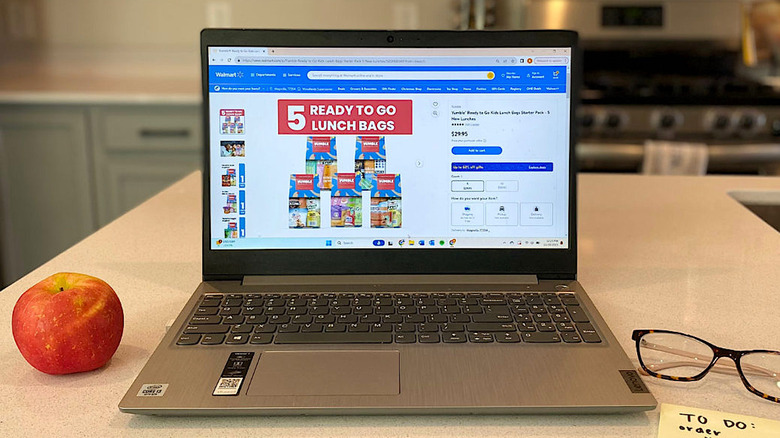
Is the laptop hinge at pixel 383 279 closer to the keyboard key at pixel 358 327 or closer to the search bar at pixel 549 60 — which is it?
the keyboard key at pixel 358 327

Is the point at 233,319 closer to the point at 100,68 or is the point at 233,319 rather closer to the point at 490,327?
the point at 490,327

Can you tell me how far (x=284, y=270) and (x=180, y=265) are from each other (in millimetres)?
188

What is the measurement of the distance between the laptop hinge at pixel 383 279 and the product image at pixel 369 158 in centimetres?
10

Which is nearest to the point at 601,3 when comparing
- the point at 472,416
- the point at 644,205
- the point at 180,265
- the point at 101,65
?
the point at 644,205

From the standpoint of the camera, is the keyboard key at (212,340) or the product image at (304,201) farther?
the product image at (304,201)

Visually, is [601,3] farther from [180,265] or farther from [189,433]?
[189,433]

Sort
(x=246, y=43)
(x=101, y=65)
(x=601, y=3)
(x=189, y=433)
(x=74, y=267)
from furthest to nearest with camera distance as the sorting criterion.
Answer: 1. (x=101, y=65)
2. (x=601, y=3)
3. (x=74, y=267)
4. (x=246, y=43)
5. (x=189, y=433)

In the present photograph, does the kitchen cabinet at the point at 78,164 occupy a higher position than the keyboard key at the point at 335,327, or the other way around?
the kitchen cabinet at the point at 78,164

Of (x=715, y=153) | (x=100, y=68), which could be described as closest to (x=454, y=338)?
(x=715, y=153)

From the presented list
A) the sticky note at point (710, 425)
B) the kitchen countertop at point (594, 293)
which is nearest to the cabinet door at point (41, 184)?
the kitchen countertop at point (594, 293)

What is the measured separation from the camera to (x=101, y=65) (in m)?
3.21

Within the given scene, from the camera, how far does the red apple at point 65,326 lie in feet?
2.15

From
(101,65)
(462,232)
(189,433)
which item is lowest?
(189,433)

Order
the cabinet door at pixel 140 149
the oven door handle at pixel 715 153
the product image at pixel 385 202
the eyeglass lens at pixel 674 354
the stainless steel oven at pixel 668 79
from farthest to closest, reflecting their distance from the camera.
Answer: the cabinet door at pixel 140 149, the stainless steel oven at pixel 668 79, the oven door handle at pixel 715 153, the product image at pixel 385 202, the eyeglass lens at pixel 674 354
